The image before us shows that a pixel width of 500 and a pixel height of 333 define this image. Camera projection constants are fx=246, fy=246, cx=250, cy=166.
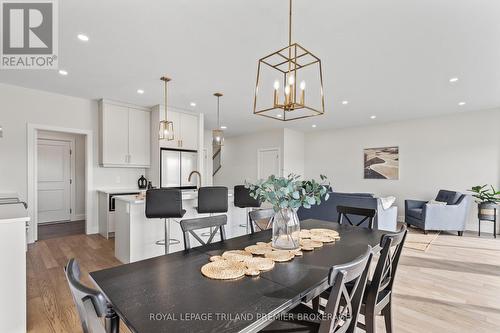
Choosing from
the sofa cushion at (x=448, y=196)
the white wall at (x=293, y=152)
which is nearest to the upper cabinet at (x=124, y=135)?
the white wall at (x=293, y=152)

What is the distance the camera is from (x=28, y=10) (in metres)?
2.31

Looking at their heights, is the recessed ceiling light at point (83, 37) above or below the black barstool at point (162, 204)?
above

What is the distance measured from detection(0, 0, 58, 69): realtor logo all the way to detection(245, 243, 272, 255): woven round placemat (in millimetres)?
2613

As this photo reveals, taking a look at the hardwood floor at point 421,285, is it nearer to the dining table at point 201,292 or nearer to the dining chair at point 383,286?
the dining chair at point 383,286

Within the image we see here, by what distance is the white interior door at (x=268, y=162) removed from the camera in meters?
7.87

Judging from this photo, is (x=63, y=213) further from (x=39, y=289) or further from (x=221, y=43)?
(x=221, y=43)

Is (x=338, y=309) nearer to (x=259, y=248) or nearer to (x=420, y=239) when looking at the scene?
(x=259, y=248)

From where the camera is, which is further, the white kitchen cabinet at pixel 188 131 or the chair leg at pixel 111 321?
the white kitchen cabinet at pixel 188 131

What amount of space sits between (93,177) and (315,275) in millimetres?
5039

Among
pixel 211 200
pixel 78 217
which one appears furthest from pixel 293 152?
pixel 78 217

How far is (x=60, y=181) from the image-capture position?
20.1 ft

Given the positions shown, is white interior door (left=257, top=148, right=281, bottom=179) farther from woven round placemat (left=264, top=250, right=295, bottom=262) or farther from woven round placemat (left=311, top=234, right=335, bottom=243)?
woven round placemat (left=264, top=250, right=295, bottom=262)

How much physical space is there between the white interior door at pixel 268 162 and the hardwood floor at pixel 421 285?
177 inches

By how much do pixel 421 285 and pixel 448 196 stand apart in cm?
355
